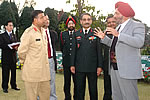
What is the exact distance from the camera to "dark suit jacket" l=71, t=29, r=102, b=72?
12.2 feet

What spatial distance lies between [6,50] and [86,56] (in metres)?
3.16

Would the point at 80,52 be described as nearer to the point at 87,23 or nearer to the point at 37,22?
the point at 87,23

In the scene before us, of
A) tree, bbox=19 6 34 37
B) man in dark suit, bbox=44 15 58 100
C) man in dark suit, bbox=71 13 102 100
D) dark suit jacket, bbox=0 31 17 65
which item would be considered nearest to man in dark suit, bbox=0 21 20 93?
dark suit jacket, bbox=0 31 17 65

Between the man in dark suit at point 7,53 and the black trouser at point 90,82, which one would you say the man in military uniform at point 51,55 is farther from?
the man in dark suit at point 7,53

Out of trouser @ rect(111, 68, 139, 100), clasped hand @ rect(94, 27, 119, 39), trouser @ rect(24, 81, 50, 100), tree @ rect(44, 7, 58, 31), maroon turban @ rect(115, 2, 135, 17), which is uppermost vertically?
tree @ rect(44, 7, 58, 31)

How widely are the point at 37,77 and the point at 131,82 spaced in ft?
5.30

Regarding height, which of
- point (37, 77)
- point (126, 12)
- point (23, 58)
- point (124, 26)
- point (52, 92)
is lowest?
point (52, 92)

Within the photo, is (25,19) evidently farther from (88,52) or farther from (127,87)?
(127,87)

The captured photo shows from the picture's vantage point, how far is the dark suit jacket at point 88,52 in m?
3.71

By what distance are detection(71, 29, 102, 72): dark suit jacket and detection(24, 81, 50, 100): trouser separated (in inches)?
27.5

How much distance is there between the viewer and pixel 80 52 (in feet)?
12.3

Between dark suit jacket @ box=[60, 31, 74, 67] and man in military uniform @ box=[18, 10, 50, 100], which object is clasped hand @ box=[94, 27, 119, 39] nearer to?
man in military uniform @ box=[18, 10, 50, 100]

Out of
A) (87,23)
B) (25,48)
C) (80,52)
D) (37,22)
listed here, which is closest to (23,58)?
(25,48)

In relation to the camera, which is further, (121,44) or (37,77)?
(37,77)
